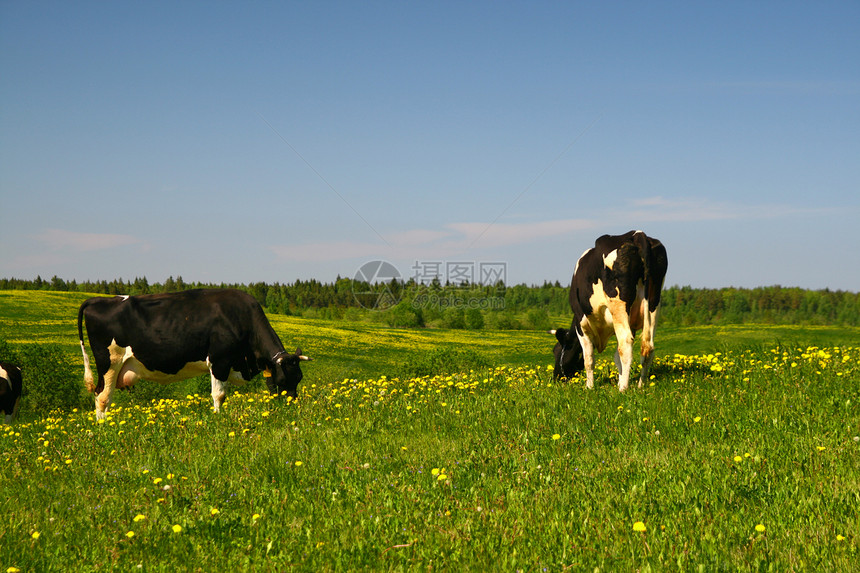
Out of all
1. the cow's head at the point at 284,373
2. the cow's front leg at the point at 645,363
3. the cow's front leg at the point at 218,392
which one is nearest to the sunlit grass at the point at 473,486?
the cow's front leg at the point at 645,363

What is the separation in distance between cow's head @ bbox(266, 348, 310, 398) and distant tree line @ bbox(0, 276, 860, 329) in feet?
210

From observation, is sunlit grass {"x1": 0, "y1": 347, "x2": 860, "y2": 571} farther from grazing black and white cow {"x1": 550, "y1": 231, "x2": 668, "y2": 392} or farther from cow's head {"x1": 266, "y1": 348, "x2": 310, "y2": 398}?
cow's head {"x1": 266, "y1": 348, "x2": 310, "y2": 398}

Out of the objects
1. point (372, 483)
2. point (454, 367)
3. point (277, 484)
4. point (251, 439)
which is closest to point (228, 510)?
point (277, 484)

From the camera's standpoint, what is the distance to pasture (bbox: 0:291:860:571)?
4594mm

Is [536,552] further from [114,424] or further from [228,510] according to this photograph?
[114,424]

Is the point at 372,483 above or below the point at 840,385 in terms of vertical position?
below

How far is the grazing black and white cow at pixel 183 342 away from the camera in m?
13.1

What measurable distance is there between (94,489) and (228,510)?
205 centimetres

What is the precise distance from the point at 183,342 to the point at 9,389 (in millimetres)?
8489

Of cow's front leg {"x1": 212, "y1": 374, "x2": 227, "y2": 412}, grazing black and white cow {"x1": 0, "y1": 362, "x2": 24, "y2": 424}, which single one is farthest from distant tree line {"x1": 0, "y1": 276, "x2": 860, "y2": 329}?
cow's front leg {"x1": 212, "y1": 374, "x2": 227, "y2": 412}

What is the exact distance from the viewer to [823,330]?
192 ft

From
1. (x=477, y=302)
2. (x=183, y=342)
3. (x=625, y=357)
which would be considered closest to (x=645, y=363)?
(x=625, y=357)

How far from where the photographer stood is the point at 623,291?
35.6 feet

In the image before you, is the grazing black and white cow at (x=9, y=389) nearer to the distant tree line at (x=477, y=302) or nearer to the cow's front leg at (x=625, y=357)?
the cow's front leg at (x=625, y=357)
